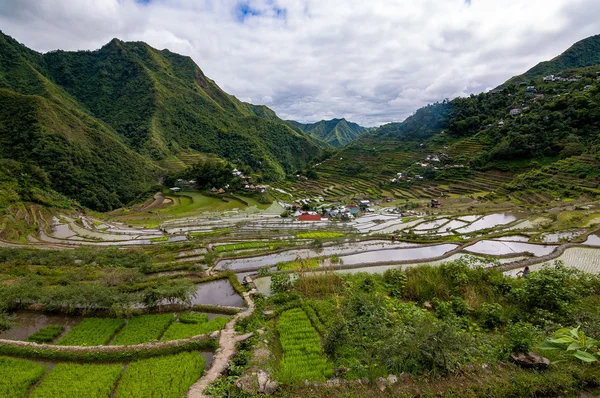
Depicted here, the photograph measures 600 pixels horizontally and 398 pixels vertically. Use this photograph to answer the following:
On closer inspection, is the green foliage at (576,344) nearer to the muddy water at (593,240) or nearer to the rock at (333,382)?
the rock at (333,382)

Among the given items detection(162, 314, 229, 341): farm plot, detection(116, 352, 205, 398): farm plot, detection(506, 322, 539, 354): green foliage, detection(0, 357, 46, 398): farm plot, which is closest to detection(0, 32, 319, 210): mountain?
detection(0, 357, 46, 398): farm plot

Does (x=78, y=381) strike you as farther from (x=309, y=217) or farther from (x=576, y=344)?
(x=309, y=217)

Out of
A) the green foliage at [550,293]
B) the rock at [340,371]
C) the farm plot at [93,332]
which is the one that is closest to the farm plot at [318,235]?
the green foliage at [550,293]

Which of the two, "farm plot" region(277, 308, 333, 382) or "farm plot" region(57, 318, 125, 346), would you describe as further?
"farm plot" region(57, 318, 125, 346)

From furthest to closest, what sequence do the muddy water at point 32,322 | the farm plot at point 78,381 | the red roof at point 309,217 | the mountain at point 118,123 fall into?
1. the mountain at point 118,123
2. the red roof at point 309,217
3. the muddy water at point 32,322
4. the farm plot at point 78,381


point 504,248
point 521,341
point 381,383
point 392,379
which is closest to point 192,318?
point 381,383

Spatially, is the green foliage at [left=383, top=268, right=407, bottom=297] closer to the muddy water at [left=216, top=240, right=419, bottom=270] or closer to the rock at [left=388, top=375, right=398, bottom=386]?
the rock at [left=388, top=375, right=398, bottom=386]
